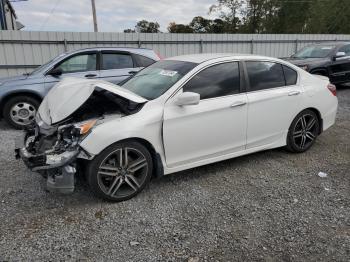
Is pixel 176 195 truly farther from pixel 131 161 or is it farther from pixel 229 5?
pixel 229 5

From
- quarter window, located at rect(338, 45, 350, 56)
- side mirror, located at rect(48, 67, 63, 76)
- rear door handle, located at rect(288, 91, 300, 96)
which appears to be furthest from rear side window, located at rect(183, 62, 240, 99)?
quarter window, located at rect(338, 45, 350, 56)

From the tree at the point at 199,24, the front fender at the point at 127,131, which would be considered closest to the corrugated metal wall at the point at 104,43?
the front fender at the point at 127,131

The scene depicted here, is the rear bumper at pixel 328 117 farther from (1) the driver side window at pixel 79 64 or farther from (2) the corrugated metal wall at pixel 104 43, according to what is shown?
(2) the corrugated metal wall at pixel 104 43

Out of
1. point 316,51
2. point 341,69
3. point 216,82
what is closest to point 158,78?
point 216,82

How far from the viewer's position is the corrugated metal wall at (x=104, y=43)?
1097cm

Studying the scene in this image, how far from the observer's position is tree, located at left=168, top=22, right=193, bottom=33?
54.3m

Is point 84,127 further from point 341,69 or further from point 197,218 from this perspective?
point 341,69

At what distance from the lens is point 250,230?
10.4 ft

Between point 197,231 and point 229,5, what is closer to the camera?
point 197,231

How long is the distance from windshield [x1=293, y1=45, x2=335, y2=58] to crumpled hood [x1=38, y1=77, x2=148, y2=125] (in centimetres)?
872

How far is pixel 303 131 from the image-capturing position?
16.7ft

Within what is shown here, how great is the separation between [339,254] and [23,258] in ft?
8.85

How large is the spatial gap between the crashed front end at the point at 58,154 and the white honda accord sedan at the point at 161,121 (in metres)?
0.01

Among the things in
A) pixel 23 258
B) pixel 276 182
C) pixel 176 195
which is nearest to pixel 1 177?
pixel 23 258
